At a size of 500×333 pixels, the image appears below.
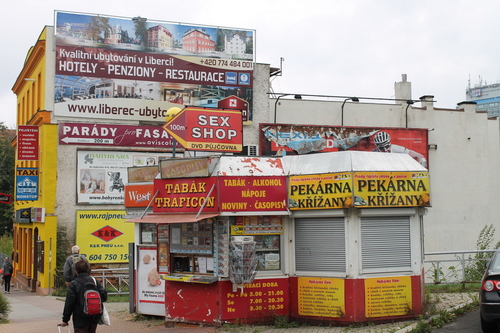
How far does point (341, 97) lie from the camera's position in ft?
95.5

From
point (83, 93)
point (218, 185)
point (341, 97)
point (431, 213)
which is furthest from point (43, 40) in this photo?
point (431, 213)

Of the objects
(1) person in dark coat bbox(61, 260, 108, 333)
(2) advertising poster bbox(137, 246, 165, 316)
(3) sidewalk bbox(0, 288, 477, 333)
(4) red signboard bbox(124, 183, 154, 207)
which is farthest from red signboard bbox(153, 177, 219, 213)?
(1) person in dark coat bbox(61, 260, 108, 333)

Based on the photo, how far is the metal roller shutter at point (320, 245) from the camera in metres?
11.7

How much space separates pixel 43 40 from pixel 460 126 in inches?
834

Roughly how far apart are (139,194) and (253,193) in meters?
3.53

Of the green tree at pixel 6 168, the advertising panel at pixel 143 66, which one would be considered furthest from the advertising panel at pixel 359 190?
the green tree at pixel 6 168

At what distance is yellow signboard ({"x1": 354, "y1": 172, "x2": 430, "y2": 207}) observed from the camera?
11.5 meters

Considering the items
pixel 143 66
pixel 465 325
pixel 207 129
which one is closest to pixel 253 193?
pixel 207 129

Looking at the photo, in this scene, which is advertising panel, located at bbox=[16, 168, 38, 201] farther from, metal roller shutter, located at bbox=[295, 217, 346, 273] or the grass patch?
the grass patch

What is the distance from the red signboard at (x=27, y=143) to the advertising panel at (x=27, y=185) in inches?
25.3

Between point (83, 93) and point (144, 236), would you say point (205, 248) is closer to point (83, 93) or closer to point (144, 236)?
point (144, 236)

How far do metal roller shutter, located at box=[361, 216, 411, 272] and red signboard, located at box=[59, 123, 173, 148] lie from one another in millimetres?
15727

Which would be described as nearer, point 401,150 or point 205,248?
point 205,248

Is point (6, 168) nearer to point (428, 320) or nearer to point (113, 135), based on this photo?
point (113, 135)
